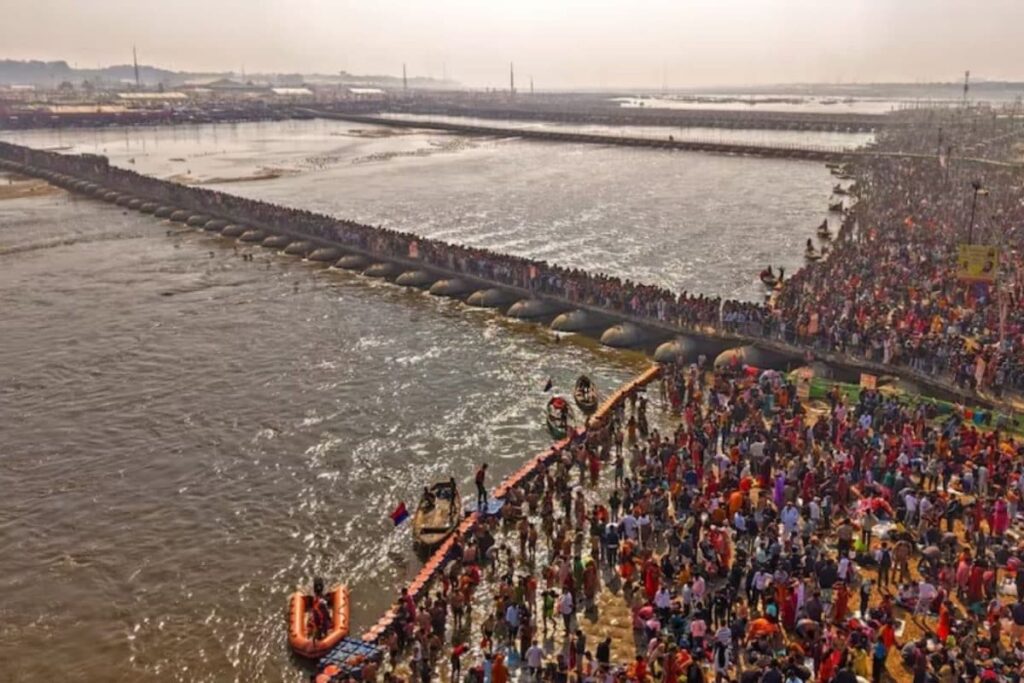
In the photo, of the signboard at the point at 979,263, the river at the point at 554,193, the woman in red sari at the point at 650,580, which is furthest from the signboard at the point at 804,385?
the river at the point at 554,193

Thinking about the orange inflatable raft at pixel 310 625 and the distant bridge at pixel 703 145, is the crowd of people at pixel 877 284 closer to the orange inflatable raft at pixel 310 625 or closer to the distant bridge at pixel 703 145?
the orange inflatable raft at pixel 310 625

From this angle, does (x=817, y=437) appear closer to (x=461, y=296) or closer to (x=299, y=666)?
(x=299, y=666)

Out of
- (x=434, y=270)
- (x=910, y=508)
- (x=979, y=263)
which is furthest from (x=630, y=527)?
(x=434, y=270)

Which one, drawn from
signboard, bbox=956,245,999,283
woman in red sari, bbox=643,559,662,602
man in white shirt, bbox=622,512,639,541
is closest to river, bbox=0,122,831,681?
man in white shirt, bbox=622,512,639,541

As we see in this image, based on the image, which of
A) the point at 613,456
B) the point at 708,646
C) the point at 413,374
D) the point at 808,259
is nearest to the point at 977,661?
the point at 708,646

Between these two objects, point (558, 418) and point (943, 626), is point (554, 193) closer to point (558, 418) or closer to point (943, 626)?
point (558, 418)
